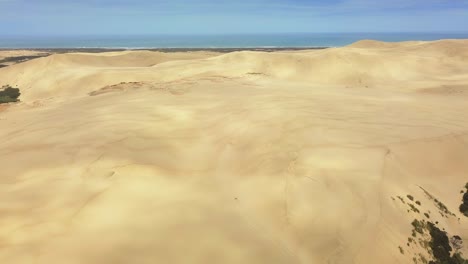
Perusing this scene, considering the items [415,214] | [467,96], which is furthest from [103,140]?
[467,96]

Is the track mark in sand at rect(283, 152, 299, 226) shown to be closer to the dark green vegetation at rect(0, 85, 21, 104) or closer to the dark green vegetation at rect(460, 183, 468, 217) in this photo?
the dark green vegetation at rect(460, 183, 468, 217)

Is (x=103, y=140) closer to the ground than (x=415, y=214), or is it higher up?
higher up

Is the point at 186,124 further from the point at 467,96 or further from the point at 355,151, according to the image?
the point at 467,96

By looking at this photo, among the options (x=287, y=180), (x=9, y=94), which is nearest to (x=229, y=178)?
(x=287, y=180)

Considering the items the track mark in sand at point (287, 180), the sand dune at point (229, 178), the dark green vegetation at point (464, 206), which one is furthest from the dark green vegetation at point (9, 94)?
the dark green vegetation at point (464, 206)

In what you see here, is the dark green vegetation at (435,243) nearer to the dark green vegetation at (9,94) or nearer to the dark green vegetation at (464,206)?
the dark green vegetation at (464,206)

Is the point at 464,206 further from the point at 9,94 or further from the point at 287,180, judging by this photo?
the point at 9,94
